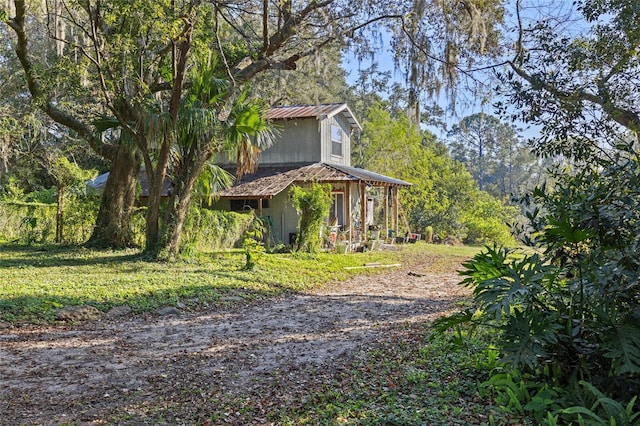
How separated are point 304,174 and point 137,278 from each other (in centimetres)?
929

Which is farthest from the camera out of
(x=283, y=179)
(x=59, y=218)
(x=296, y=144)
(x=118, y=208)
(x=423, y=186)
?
(x=423, y=186)

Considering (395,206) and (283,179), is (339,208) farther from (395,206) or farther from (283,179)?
(395,206)

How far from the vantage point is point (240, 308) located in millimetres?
8945

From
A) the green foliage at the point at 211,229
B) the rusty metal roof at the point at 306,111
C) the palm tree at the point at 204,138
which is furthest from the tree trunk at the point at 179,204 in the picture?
the rusty metal roof at the point at 306,111

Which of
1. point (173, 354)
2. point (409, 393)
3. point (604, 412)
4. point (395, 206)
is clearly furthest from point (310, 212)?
point (604, 412)

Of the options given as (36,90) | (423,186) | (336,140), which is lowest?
(423,186)

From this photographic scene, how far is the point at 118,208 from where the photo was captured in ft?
47.9

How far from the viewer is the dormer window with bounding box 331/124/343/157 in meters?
20.9

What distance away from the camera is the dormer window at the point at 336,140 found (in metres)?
20.9

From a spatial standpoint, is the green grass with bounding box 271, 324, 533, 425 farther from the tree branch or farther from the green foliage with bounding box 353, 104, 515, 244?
the green foliage with bounding box 353, 104, 515, 244

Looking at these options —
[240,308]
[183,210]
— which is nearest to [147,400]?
[240,308]

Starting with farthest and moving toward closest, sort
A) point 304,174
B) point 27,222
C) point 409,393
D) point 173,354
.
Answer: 1. point 304,174
2. point 27,222
3. point 173,354
4. point 409,393

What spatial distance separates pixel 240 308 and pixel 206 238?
6521 mm

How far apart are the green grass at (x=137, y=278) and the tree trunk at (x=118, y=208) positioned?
0.69m
